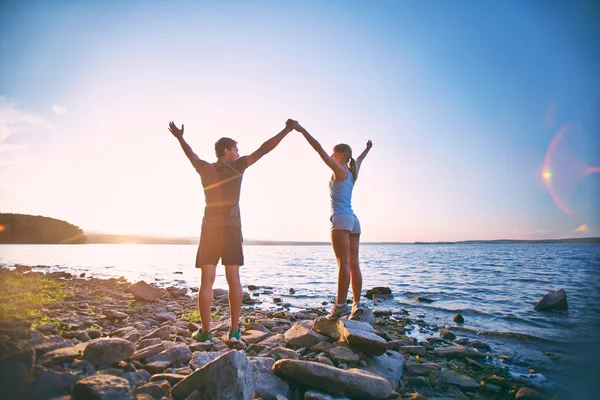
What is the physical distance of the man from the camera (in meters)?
4.21

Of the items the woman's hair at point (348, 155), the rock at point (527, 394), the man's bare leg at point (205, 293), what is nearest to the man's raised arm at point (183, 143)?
the man's bare leg at point (205, 293)

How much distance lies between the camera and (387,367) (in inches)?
148

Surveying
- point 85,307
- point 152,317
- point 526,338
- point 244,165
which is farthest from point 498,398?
point 85,307

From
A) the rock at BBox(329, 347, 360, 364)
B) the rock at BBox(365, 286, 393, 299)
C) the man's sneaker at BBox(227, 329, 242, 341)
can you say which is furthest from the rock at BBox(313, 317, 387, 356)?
the rock at BBox(365, 286, 393, 299)

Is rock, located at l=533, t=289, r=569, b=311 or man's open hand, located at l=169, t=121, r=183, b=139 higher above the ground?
man's open hand, located at l=169, t=121, r=183, b=139

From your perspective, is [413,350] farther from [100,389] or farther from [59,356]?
[59,356]

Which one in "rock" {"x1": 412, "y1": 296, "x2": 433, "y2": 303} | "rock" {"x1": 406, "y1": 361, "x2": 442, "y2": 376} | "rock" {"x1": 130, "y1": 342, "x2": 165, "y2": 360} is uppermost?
"rock" {"x1": 130, "y1": 342, "x2": 165, "y2": 360}

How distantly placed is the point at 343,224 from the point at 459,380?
107 inches

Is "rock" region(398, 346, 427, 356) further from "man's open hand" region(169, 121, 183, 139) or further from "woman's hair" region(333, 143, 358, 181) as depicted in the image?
"man's open hand" region(169, 121, 183, 139)

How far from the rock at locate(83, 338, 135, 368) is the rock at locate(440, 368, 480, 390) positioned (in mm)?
3872

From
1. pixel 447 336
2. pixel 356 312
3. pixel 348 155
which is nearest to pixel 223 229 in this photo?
pixel 348 155

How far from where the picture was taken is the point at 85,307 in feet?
26.2

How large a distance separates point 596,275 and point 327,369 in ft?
7.54

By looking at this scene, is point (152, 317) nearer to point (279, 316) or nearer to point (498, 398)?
point (279, 316)
